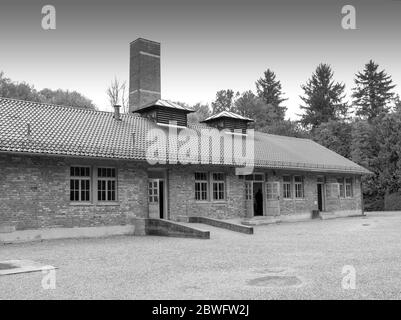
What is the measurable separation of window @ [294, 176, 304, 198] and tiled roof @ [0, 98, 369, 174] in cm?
98

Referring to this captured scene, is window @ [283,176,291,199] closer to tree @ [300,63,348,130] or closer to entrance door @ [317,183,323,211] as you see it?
entrance door @ [317,183,323,211]

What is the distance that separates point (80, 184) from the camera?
17656 mm

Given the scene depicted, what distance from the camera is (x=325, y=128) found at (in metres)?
50.8

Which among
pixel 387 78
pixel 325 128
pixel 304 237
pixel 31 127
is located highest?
pixel 387 78

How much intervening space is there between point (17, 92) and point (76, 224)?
28957 millimetres

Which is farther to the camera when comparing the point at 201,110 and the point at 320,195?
the point at 201,110

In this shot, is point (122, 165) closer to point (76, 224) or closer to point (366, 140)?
point (76, 224)

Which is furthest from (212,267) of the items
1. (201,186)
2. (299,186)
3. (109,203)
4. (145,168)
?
(299,186)

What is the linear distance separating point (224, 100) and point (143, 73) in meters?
41.9

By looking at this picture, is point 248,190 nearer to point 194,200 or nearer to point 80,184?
point 194,200

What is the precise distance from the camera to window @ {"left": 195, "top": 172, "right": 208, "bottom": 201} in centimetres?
2158

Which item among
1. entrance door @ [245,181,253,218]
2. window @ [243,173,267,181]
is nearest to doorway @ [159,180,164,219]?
entrance door @ [245,181,253,218]

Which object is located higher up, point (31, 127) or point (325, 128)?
point (325, 128)
